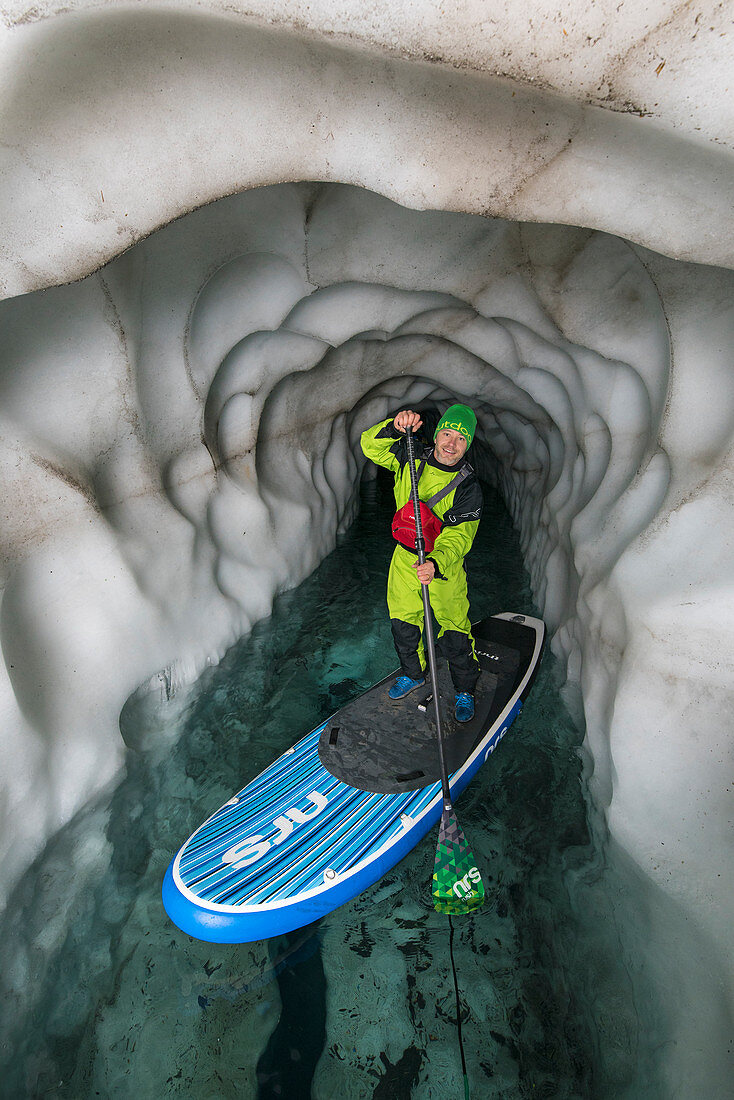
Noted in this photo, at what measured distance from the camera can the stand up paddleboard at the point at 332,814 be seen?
2.77m

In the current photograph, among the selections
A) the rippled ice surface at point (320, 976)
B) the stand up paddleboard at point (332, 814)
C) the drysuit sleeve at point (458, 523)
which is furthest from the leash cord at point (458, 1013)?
the drysuit sleeve at point (458, 523)

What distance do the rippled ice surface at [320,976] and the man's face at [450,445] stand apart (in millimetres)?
2090

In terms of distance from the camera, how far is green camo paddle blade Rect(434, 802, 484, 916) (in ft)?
9.42

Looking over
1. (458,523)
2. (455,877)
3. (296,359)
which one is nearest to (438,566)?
(458,523)

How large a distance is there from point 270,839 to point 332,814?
0.38 metres

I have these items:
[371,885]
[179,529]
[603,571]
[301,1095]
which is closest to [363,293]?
[179,529]

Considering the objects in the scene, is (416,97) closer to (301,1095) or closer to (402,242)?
(402,242)

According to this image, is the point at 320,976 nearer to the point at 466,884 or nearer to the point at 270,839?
the point at 270,839

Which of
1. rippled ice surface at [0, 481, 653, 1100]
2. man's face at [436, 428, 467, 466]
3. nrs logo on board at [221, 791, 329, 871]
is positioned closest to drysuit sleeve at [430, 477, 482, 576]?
man's face at [436, 428, 467, 466]

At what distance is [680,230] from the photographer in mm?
2002

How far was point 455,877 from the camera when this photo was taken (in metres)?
2.93

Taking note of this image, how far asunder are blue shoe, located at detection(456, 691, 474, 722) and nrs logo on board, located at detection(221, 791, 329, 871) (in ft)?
3.69

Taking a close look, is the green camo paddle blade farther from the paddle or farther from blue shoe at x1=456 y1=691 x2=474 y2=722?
blue shoe at x1=456 y1=691 x2=474 y2=722

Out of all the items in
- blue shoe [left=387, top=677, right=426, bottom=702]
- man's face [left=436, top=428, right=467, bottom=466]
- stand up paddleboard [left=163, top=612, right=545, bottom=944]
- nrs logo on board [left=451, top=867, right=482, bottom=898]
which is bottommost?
nrs logo on board [left=451, top=867, right=482, bottom=898]
